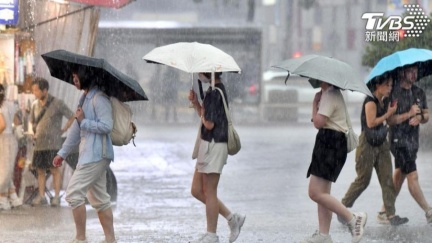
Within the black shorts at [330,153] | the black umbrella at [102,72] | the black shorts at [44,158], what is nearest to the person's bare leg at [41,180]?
the black shorts at [44,158]

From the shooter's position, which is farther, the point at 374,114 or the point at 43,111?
the point at 43,111

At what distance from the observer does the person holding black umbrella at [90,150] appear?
9.51 meters

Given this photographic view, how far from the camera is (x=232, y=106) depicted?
112 feet

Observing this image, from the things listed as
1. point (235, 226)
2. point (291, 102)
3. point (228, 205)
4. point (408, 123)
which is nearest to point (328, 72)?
point (235, 226)

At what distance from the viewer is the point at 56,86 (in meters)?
14.1

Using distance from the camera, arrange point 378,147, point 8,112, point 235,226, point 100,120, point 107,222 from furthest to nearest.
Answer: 1. point 8,112
2. point 378,147
3. point 235,226
4. point 107,222
5. point 100,120

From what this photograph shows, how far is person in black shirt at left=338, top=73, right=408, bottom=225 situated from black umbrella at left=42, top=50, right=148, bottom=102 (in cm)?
256

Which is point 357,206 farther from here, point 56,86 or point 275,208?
point 56,86

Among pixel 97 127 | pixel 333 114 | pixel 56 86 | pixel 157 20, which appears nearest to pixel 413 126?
pixel 333 114

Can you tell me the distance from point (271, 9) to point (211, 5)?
2.29 metres

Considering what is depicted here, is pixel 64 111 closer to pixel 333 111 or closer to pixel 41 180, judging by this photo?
pixel 41 180

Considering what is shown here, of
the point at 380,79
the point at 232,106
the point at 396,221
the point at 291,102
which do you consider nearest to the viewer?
the point at 380,79

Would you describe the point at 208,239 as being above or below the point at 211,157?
below

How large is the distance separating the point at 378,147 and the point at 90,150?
3306mm
